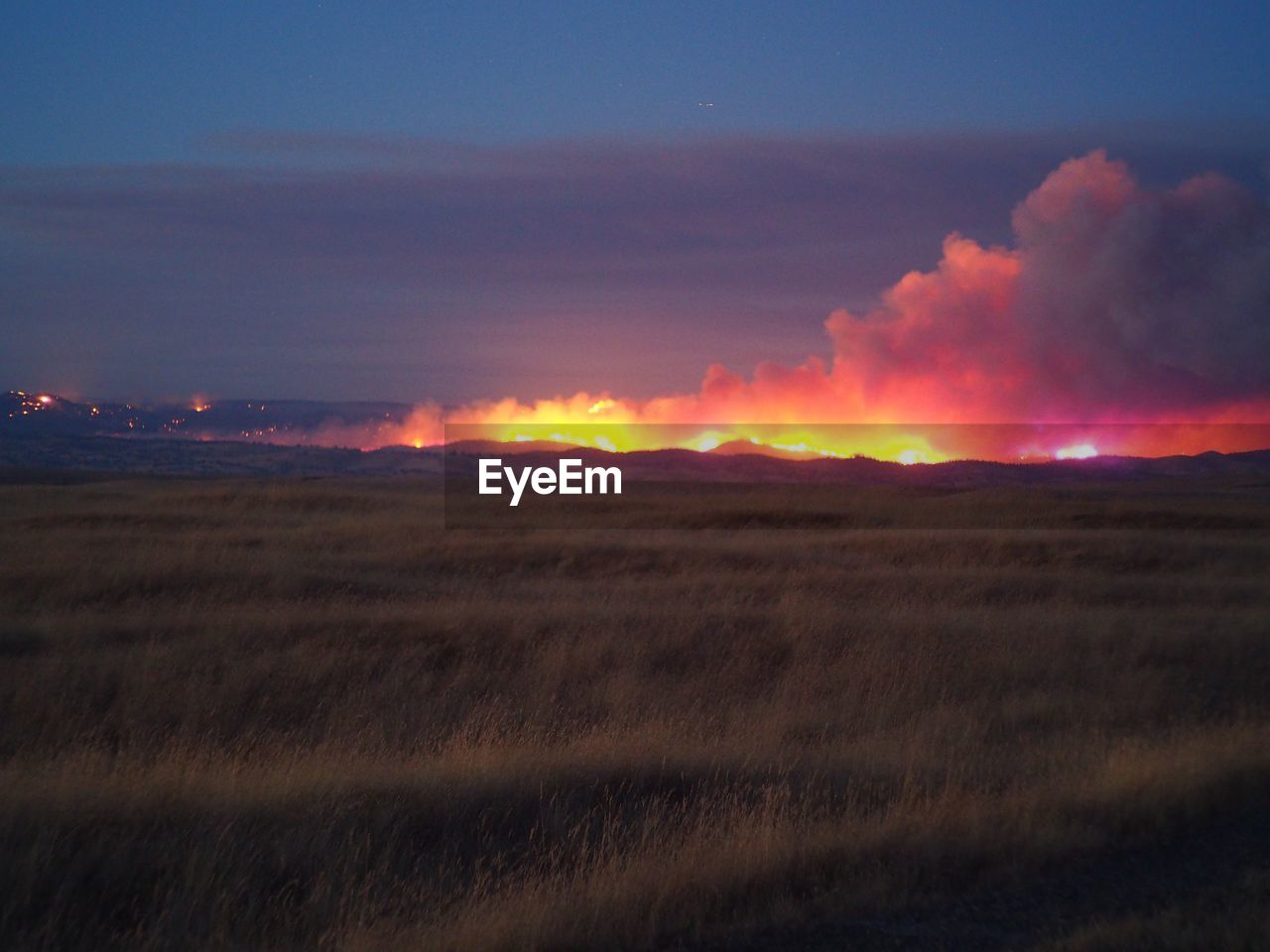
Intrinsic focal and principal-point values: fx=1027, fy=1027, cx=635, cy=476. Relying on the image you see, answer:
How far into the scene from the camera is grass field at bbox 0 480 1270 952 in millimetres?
5547

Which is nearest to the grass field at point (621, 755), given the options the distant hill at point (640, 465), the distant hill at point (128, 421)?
the distant hill at point (640, 465)

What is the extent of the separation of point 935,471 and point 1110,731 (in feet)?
222

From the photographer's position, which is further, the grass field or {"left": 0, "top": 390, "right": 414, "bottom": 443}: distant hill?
{"left": 0, "top": 390, "right": 414, "bottom": 443}: distant hill

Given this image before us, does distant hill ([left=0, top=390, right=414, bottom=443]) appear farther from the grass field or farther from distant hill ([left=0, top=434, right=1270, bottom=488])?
the grass field

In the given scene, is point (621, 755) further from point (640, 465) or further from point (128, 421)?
point (128, 421)

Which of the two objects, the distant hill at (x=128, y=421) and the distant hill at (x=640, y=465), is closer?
the distant hill at (x=640, y=465)

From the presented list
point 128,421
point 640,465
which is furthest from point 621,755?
point 128,421

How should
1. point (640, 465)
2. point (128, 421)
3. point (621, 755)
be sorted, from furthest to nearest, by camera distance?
point (128, 421) < point (640, 465) < point (621, 755)

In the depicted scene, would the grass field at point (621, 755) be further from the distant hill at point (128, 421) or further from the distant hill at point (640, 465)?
the distant hill at point (128, 421)

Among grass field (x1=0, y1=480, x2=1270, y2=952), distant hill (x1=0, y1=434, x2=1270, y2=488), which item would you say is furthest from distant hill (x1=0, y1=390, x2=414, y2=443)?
grass field (x1=0, y1=480, x2=1270, y2=952)

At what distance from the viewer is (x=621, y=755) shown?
798 cm

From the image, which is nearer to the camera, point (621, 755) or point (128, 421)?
point (621, 755)

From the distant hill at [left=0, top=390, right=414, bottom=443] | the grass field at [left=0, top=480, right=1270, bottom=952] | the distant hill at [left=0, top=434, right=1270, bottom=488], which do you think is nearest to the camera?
the grass field at [left=0, top=480, right=1270, bottom=952]

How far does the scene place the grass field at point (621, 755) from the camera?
5547mm
